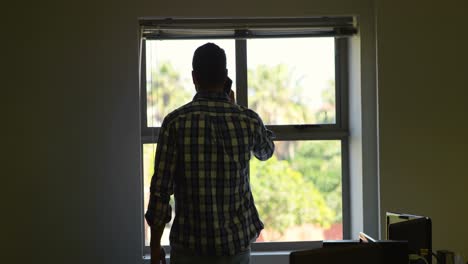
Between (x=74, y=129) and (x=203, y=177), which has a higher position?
(x=74, y=129)

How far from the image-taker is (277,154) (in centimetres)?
312

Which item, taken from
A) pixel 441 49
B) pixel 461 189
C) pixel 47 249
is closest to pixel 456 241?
pixel 461 189

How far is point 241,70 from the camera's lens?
310 centimetres

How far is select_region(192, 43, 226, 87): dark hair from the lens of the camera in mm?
1983

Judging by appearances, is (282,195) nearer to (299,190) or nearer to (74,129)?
(299,190)

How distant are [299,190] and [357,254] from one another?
1.55 m

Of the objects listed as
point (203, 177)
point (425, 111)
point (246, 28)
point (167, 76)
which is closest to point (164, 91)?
point (167, 76)

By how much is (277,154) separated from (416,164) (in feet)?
2.46

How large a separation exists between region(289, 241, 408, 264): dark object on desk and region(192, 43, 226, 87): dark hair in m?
0.74

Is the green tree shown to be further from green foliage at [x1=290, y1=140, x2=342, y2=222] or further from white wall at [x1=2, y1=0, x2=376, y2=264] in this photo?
green foliage at [x1=290, y1=140, x2=342, y2=222]

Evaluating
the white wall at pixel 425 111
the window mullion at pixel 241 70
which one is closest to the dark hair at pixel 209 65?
the window mullion at pixel 241 70

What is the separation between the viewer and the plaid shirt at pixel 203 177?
75.2 inches

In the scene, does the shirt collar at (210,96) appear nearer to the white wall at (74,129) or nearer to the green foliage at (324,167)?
the white wall at (74,129)

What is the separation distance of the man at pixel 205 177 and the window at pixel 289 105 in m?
1.07
